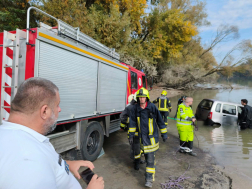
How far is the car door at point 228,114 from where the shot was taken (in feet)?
25.8

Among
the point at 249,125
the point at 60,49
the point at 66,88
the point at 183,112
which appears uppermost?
the point at 60,49

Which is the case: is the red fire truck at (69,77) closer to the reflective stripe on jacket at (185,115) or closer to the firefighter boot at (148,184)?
the firefighter boot at (148,184)

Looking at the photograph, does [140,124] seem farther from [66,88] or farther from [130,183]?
[66,88]

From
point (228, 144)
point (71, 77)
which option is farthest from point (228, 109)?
point (71, 77)

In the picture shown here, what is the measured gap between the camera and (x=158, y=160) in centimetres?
436

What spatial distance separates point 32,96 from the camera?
37.0 inches

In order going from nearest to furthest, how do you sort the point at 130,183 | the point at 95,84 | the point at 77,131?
the point at 130,183 → the point at 77,131 → the point at 95,84

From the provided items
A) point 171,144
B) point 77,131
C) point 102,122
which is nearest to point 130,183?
point 77,131

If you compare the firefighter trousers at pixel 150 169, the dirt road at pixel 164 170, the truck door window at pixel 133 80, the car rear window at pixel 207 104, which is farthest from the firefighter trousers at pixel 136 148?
the car rear window at pixel 207 104

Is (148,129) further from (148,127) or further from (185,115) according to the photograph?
(185,115)

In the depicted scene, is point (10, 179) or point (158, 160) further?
point (158, 160)

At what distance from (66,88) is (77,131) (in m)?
0.97

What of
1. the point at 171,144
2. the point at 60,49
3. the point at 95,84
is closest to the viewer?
the point at 60,49

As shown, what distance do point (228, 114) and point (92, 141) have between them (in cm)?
671
